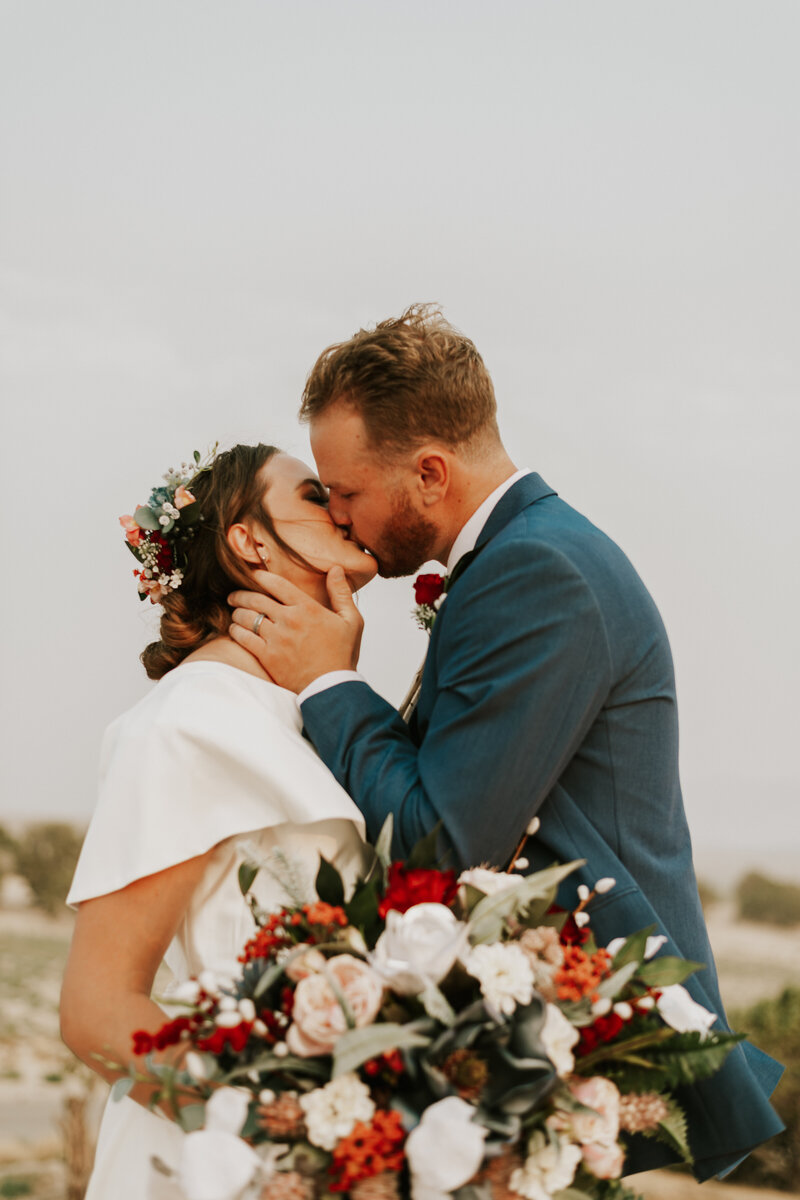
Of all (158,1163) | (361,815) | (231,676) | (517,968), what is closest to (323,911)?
(517,968)

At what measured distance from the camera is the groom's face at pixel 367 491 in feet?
10.3

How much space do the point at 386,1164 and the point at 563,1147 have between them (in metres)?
0.33

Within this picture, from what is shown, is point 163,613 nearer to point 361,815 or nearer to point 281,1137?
point 361,815

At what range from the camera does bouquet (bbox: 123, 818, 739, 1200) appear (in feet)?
5.69

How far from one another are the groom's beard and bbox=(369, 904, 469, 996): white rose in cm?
147

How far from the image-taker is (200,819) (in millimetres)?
2543

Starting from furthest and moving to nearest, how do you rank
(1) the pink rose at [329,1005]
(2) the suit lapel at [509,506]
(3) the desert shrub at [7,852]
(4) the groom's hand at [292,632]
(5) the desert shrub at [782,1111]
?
(3) the desert shrub at [7,852] → (5) the desert shrub at [782,1111] → (2) the suit lapel at [509,506] → (4) the groom's hand at [292,632] → (1) the pink rose at [329,1005]

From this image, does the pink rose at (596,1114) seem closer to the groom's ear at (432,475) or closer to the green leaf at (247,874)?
the green leaf at (247,874)

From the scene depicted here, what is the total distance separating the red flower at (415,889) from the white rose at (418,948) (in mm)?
56

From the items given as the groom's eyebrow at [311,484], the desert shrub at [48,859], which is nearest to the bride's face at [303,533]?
the groom's eyebrow at [311,484]

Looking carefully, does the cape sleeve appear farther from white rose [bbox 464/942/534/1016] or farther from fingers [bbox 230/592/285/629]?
white rose [bbox 464/942/534/1016]

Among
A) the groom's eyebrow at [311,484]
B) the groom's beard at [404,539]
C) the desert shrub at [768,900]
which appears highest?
the groom's eyebrow at [311,484]

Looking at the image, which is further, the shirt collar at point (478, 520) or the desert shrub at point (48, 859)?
the desert shrub at point (48, 859)

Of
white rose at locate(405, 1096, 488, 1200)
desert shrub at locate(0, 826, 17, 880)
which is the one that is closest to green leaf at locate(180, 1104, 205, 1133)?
white rose at locate(405, 1096, 488, 1200)
